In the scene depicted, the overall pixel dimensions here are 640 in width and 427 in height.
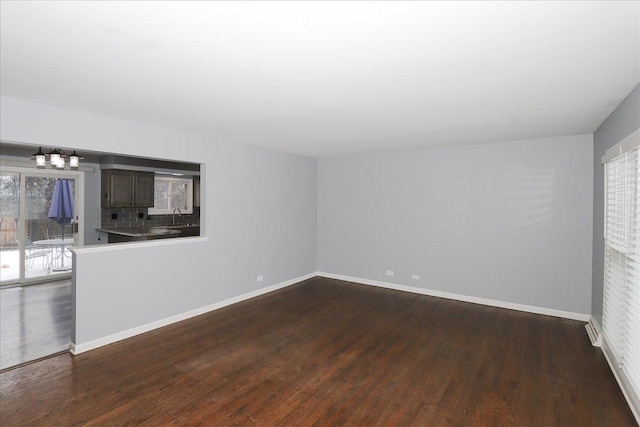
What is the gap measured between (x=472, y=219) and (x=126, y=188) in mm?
6627

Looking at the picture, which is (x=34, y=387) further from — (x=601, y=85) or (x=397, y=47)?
(x=601, y=85)

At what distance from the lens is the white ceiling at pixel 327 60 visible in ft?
5.22

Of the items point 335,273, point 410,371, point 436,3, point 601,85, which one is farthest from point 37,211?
point 601,85

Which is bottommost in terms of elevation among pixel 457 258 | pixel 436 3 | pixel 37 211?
pixel 457 258

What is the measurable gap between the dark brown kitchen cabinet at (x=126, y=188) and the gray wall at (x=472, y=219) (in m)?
3.81

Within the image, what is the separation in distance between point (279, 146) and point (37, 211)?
4.90m

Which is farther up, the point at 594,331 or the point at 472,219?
the point at 472,219

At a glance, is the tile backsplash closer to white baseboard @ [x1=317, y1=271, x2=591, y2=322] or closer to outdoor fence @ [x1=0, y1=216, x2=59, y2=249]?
outdoor fence @ [x1=0, y1=216, x2=59, y2=249]

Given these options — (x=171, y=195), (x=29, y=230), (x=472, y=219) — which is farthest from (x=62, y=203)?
(x=472, y=219)

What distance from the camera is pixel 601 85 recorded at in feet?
8.30

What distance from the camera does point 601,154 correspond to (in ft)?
12.4

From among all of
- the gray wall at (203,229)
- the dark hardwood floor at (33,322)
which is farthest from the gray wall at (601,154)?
the dark hardwood floor at (33,322)

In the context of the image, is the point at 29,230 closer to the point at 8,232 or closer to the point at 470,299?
the point at 8,232

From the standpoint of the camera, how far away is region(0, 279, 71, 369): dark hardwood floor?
334 centimetres
